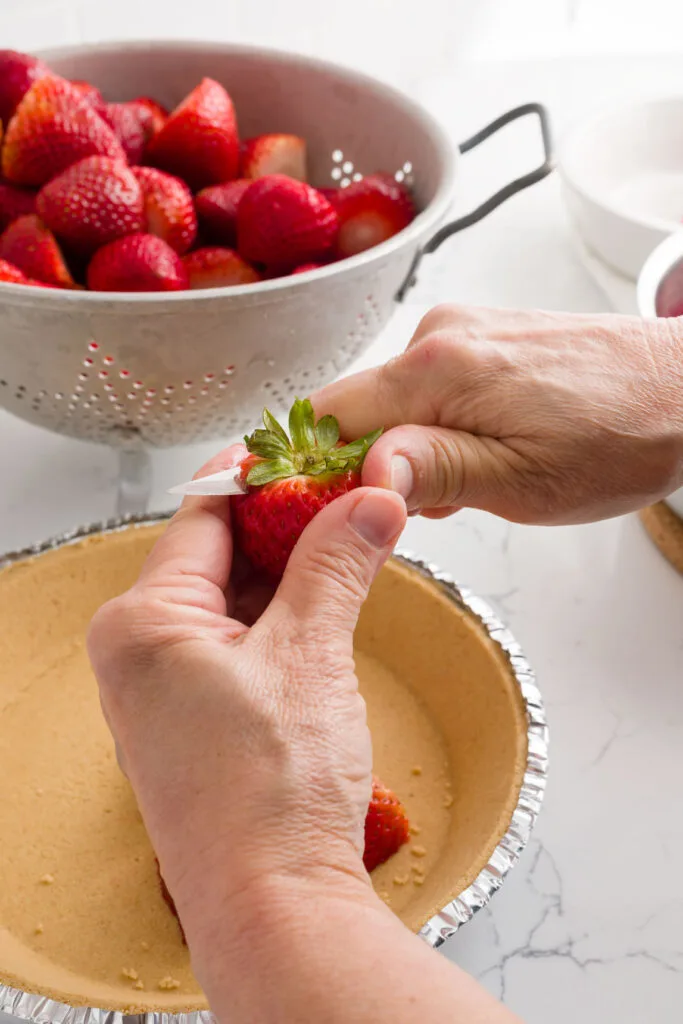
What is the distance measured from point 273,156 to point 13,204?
0.26 m

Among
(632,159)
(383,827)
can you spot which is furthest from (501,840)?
(632,159)

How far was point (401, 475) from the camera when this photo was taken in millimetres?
646

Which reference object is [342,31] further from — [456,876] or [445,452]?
[456,876]

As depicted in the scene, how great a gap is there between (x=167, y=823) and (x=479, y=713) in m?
0.33

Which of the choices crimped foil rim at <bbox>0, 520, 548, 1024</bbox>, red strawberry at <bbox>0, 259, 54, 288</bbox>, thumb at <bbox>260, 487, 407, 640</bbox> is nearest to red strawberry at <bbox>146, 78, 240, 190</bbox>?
red strawberry at <bbox>0, 259, 54, 288</bbox>

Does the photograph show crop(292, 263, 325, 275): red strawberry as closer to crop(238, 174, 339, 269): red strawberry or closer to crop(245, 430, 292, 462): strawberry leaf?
crop(238, 174, 339, 269): red strawberry

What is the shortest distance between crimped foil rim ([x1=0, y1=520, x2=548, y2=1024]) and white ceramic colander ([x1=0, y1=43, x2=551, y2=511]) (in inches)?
4.0

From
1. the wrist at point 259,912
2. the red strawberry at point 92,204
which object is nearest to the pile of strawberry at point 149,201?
the red strawberry at point 92,204

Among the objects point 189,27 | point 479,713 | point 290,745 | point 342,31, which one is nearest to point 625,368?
point 479,713

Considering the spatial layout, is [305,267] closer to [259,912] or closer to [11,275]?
[11,275]

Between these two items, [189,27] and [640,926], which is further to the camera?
[189,27]

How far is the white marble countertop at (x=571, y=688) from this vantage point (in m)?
0.70

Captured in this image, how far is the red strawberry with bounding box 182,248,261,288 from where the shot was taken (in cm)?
94

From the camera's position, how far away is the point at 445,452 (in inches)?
26.8
